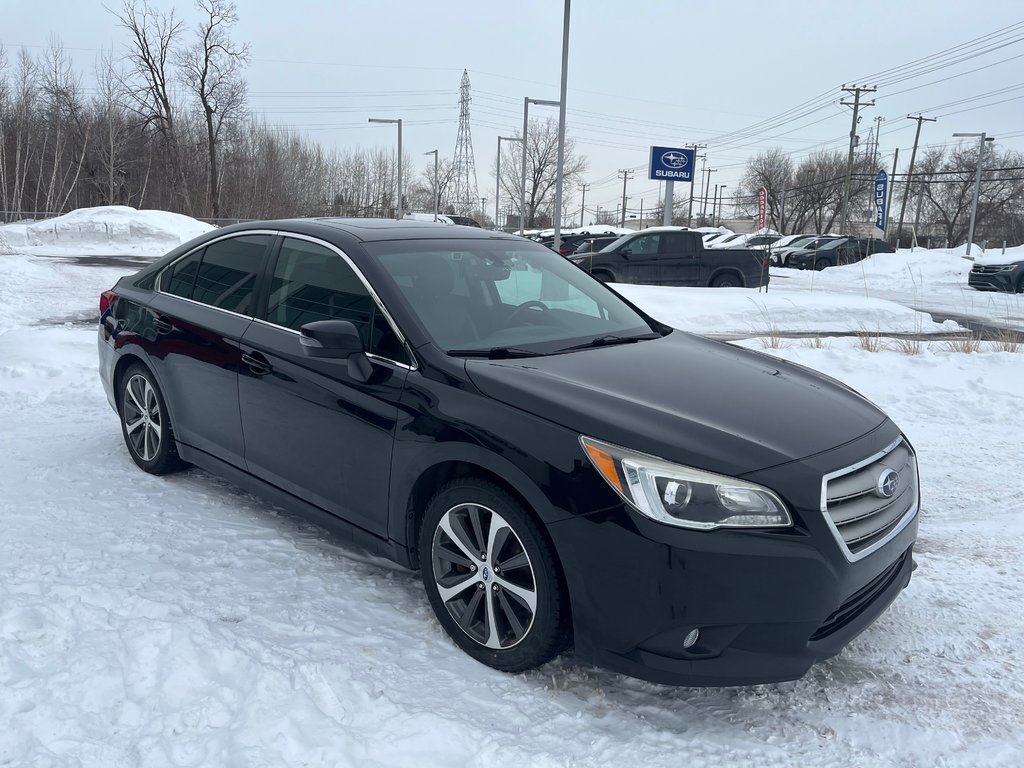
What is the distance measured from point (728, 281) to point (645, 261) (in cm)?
204

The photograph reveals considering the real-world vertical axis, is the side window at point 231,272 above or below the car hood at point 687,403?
above

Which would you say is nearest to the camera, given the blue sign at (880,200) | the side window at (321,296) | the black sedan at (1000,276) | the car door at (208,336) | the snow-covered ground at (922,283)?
the side window at (321,296)

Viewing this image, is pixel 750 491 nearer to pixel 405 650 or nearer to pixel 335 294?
pixel 405 650

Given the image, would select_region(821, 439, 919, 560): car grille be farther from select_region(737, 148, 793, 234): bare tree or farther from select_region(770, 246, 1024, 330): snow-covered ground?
select_region(737, 148, 793, 234): bare tree

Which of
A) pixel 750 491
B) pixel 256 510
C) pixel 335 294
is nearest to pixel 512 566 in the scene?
pixel 750 491

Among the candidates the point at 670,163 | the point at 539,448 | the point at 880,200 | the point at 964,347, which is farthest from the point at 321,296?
the point at 880,200

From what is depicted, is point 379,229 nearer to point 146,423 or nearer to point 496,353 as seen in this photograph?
point 496,353

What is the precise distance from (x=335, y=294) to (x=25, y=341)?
5735 mm

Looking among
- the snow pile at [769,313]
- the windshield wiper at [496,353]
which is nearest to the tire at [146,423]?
the windshield wiper at [496,353]

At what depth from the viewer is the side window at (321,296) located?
11.4 ft

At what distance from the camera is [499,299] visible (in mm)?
3873

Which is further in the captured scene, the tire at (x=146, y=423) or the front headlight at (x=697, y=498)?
the tire at (x=146, y=423)

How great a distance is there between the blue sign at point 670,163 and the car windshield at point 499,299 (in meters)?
21.7

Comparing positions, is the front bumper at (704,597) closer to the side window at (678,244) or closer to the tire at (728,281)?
the side window at (678,244)
